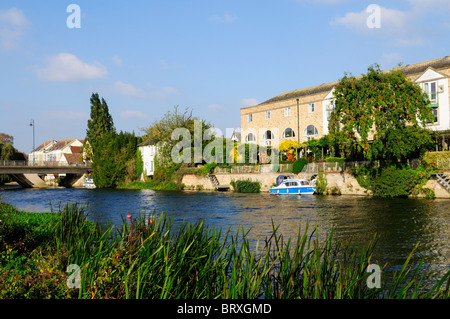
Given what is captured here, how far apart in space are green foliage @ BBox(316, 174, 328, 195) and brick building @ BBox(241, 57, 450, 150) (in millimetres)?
6621

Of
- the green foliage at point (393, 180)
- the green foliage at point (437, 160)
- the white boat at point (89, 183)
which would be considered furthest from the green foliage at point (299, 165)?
the white boat at point (89, 183)

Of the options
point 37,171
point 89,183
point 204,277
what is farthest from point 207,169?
point 204,277

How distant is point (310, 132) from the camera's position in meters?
54.8

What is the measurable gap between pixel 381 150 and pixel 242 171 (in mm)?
19118

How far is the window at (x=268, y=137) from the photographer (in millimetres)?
59094

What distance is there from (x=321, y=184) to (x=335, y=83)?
20.1 meters

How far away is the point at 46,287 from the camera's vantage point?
6.10 meters

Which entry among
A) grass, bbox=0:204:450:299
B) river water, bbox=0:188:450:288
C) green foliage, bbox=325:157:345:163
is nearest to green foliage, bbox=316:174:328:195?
green foliage, bbox=325:157:345:163

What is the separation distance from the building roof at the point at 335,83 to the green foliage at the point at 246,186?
51.5ft

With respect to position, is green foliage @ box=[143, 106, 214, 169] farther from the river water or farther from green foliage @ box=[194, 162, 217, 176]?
the river water
